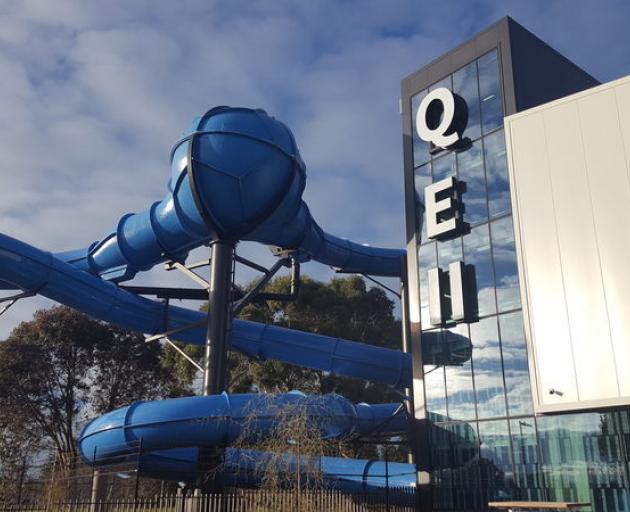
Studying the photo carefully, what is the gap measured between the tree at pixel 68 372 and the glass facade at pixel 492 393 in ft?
80.5

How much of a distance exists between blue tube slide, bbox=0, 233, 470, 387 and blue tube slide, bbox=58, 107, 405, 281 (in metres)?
1.36

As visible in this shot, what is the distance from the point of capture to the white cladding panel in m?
14.9

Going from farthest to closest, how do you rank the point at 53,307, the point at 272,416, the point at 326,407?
the point at 53,307 → the point at 326,407 → the point at 272,416

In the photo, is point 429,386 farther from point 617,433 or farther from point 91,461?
point 91,461

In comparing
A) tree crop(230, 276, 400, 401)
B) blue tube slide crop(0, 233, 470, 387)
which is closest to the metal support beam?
blue tube slide crop(0, 233, 470, 387)

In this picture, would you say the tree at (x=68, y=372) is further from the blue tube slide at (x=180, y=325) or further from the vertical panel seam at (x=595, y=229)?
the vertical panel seam at (x=595, y=229)

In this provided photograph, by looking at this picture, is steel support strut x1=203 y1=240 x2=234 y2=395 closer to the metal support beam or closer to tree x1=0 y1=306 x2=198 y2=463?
the metal support beam

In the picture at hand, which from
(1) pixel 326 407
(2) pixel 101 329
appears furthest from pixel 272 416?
(2) pixel 101 329

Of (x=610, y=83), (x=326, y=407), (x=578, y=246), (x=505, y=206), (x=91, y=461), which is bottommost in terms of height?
(x=91, y=461)

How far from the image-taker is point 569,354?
1534cm

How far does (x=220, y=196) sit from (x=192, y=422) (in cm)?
651

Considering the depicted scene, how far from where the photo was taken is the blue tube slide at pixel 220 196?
20.7 meters

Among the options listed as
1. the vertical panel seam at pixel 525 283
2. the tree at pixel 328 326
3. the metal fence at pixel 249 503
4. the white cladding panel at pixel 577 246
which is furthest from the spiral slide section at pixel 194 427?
the tree at pixel 328 326

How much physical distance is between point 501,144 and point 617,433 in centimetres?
856
